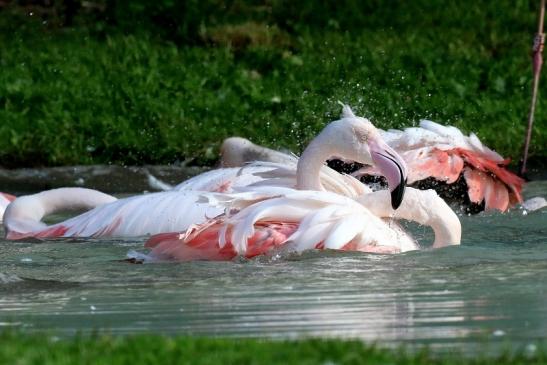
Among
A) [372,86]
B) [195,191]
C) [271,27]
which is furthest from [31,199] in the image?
[271,27]

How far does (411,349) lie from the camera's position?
12.8 feet

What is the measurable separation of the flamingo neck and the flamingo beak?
0.27 metres

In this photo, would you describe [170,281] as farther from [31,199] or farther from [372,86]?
[372,86]

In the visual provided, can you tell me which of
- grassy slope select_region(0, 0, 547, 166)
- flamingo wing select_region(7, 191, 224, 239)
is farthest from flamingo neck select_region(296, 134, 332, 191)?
grassy slope select_region(0, 0, 547, 166)

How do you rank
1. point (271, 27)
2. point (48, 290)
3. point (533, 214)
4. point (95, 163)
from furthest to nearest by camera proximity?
point (271, 27) < point (95, 163) < point (533, 214) < point (48, 290)

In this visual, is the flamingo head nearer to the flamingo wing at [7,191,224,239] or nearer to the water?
the water

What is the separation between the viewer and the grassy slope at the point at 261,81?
11266mm

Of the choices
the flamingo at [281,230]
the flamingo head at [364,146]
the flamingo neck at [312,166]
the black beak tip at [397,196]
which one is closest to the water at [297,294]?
the flamingo at [281,230]

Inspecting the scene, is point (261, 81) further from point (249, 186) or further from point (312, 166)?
point (249, 186)

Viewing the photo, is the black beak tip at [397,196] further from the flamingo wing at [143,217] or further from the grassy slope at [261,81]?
the grassy slope at [261,81]

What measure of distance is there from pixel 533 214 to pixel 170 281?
3072 millimetres

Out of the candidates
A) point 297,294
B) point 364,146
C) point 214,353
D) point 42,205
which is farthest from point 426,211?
point 214,353

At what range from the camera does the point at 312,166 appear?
705 cm

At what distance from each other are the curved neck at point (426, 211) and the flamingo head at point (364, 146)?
0.13 m
